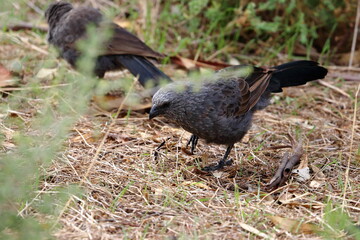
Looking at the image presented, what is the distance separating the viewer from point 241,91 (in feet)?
14.5

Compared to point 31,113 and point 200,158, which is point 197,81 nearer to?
point 200,158

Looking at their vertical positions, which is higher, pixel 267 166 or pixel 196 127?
pixel 196 127

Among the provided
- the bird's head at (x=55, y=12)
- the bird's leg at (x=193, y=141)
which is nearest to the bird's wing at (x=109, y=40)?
the bird's head at (x=55, y=12)

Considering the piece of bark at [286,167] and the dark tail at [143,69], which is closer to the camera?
the piece of bark at [286,167]

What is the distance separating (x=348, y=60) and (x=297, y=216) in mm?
4510

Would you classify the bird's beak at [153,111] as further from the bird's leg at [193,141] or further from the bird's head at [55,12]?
the bird's head at [55,12]

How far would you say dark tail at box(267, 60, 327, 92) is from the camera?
463 cm

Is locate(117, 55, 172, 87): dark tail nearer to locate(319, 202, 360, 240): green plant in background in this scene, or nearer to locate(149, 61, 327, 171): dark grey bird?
locate(149, 61, 327, 171): dark grey bird

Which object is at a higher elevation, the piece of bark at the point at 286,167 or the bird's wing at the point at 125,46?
the bird's wing at the point at 125,46

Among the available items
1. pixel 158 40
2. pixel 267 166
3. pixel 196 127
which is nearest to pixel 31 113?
pixel 196 127

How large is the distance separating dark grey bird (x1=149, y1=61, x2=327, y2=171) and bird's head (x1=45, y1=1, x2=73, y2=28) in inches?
119

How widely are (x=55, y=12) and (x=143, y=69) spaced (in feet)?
5.42

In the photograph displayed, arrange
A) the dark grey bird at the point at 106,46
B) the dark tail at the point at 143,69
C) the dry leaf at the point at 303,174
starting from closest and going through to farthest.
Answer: the dry leaf at the point at 303,174, the dark tail at the point at 143,69, the dark grey bird at the point at 106,46

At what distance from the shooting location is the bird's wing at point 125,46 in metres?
6.07
